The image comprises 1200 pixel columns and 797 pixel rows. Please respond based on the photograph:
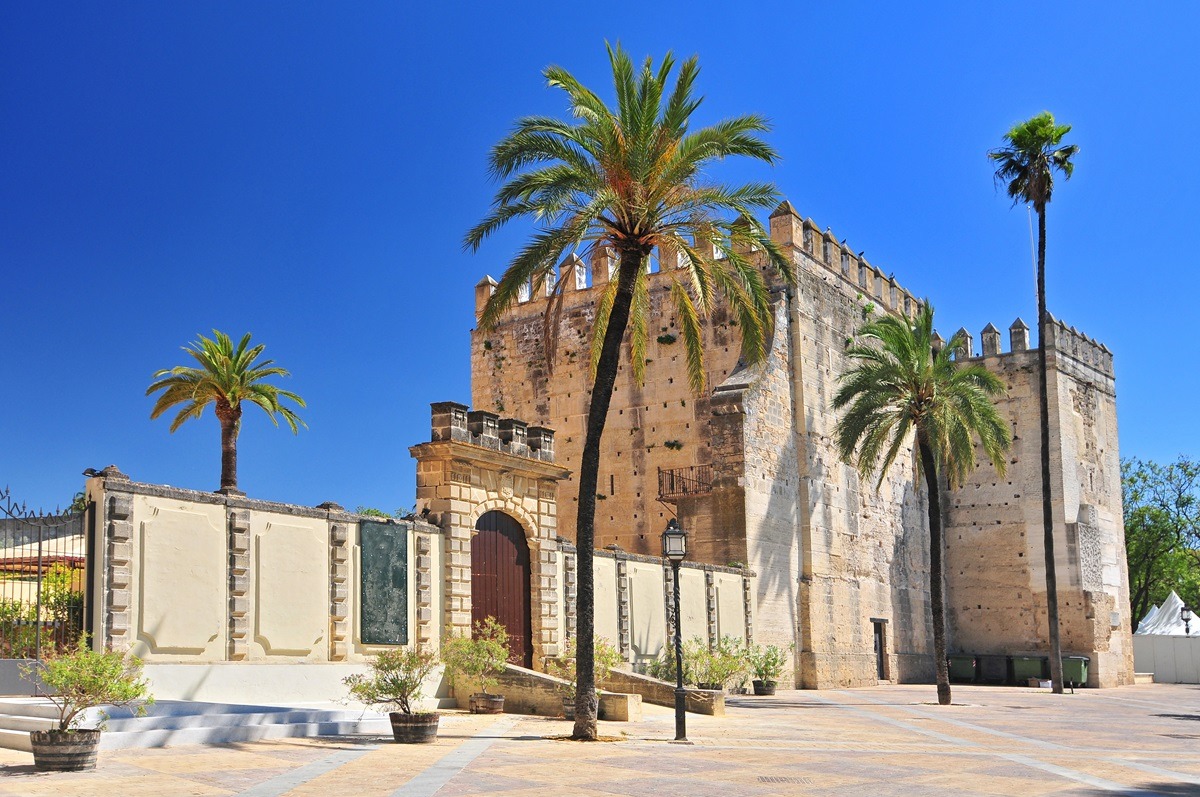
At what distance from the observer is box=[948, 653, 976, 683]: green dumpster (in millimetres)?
41719

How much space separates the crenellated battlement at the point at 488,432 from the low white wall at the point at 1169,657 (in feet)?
115

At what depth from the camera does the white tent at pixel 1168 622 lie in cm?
4897

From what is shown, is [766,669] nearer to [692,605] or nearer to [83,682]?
[692,605]

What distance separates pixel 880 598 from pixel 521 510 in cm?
1930

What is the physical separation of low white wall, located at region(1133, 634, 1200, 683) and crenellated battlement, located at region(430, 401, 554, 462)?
35126 millimetres

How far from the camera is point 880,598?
38438 mm

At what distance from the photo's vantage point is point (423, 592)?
2047 cm

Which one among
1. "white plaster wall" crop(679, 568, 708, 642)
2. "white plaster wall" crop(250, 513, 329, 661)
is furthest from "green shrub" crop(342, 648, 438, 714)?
"white plaster wall" crop(679, 568, 708, 642)

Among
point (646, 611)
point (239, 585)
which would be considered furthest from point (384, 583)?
point (646, 611)

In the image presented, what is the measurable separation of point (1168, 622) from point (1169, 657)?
5.11ft

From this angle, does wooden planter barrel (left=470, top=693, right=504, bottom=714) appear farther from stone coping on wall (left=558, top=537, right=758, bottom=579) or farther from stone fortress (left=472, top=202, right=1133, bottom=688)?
stone fortress (left=472, top=202, right=1133, bottom=688)

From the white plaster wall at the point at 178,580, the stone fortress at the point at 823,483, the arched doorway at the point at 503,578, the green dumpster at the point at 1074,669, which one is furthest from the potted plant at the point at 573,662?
the green dumpster at the point at 1074,669

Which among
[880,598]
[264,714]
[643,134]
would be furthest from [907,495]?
[264,714]

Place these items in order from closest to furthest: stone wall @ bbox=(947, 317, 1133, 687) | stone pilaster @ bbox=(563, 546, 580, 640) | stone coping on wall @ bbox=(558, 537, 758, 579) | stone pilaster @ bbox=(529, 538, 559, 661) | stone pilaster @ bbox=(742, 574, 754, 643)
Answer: stone pilaster @ bbox=(529, 538, 559, 661)
stone pilaster @ bbox=(563, 546, 580, 640)
stone coping on wall @ bbox=(558, 537, 758, 579)
stone pilaster @ bbox=(742, 574, 754, 643)
stone wall @ bbox=(947, 317, 1133, 687)
